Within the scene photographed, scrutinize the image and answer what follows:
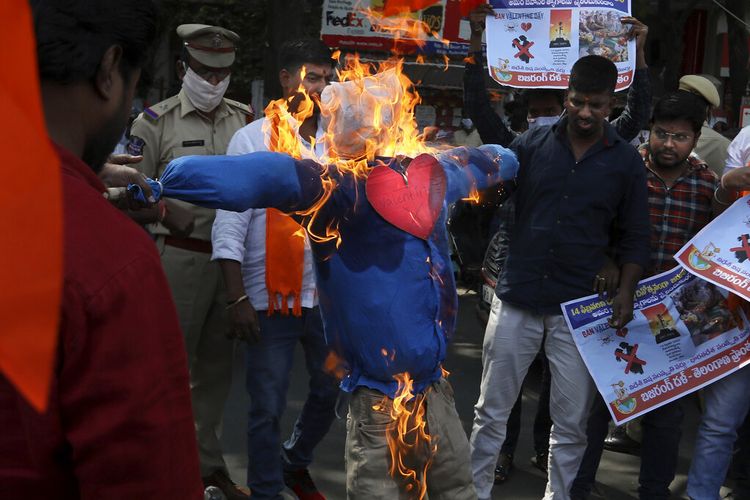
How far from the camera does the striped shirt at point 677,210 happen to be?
464cm

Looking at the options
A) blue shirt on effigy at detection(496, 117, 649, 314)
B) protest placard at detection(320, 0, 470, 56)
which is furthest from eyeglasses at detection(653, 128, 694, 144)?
protest placard at detection(320, 0, 470, 56)

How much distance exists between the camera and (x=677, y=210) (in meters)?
4.64

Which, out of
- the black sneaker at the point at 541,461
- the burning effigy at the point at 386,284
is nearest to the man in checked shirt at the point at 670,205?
the black sneaker at the point at 541,461

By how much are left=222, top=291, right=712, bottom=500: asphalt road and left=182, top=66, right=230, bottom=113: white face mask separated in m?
1.93

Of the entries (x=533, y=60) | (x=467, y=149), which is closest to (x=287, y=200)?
(x=467, y=149)

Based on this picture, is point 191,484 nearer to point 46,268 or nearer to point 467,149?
point 46,268

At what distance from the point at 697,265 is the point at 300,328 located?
1.85 metres

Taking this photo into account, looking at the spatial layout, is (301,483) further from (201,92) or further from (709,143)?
(709,143)

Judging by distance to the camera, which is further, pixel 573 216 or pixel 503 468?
pixel 503 468

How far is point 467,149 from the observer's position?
3674 mm

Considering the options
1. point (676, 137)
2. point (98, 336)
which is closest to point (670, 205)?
point (676, 137)

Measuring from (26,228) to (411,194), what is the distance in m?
2.35

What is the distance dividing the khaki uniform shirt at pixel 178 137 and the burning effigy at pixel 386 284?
1504 mm

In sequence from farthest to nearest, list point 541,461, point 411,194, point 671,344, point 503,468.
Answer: point 541,461 → point 503,468 → point 671,344 → point 411,194
